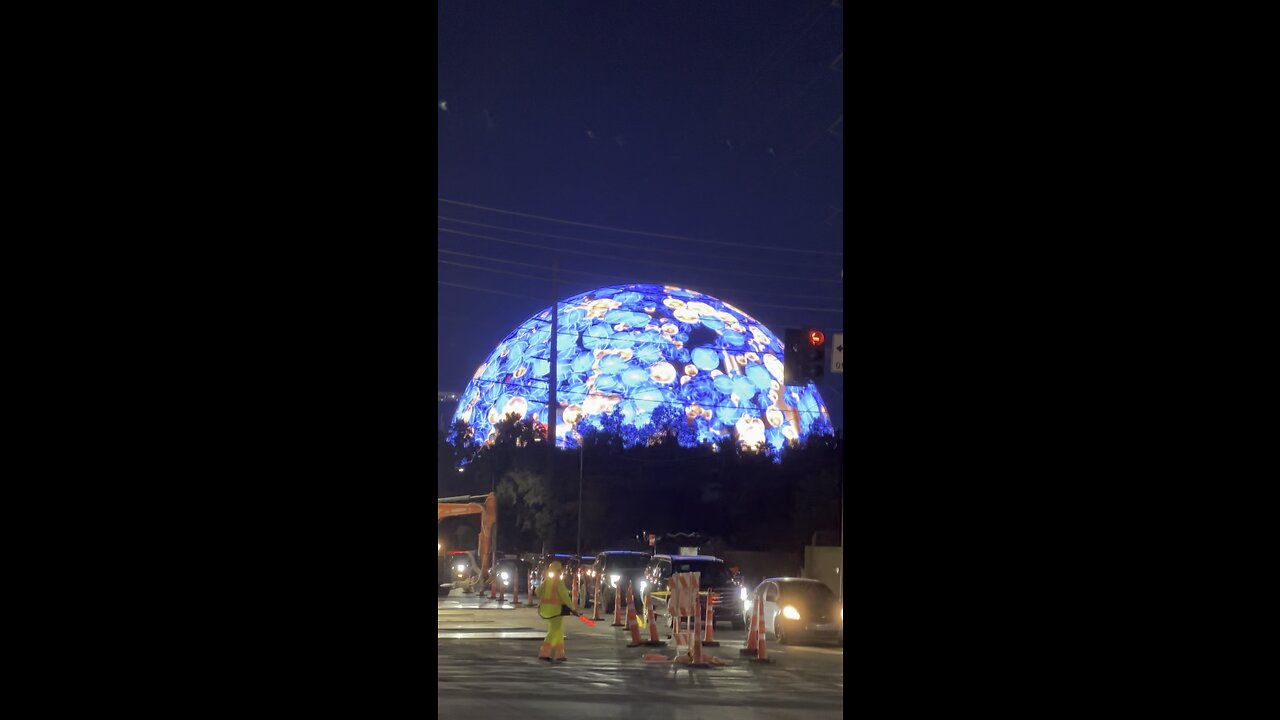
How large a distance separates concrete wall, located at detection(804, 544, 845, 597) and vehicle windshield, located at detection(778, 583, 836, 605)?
9314mm

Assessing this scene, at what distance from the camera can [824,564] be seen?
106 feet

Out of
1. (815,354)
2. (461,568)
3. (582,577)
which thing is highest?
(815,354)

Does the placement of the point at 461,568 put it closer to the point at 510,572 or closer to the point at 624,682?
the point at 510,572

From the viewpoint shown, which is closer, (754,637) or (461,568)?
(754,637)

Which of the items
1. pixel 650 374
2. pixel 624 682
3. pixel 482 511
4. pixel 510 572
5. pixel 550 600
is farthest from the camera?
pixel 650 374

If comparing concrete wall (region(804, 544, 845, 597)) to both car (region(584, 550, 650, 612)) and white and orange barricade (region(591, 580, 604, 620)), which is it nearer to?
car (region(584, 550, 650, 612))

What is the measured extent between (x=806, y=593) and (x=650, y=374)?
3531 cm

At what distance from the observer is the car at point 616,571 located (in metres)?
28.1

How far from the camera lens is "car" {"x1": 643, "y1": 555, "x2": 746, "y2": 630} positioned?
24.6 metres

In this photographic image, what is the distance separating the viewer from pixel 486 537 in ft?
124

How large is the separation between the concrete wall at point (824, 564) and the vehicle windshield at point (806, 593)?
30.6 feet

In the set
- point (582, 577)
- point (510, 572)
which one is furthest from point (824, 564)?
point (510, 572)
